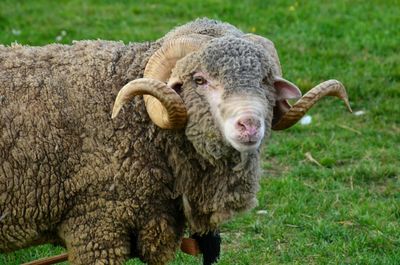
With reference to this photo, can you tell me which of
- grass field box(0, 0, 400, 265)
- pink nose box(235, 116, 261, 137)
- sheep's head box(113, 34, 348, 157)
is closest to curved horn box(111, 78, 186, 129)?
sheep's head box(113, 34, 348, 157)

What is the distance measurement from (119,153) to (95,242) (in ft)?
1.52

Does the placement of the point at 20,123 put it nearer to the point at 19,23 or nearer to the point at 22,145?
the point at 22,145

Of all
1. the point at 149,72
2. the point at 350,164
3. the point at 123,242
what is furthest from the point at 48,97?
the point at 350,164

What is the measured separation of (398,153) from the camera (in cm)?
780

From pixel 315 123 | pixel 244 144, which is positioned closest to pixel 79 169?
pixel 244 144

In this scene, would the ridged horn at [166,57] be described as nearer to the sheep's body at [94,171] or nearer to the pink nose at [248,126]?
the sheep's body at [94,171]

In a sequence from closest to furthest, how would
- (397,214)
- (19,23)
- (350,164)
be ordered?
(397,214) < (350,164) < (19,23)

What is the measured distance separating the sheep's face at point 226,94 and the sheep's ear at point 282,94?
9cm

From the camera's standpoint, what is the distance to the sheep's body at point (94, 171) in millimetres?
4625

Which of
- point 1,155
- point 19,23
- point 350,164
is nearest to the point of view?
point 1,155

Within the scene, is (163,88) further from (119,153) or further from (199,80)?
(119,153)

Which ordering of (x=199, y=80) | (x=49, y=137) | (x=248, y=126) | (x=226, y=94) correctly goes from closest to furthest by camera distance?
(x=248, y=126) → (x=226, y=94) → (x=199, y=80) → (x=49, y=137)

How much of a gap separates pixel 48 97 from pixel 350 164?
3.62 metres

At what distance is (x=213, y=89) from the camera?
14.5 feet
